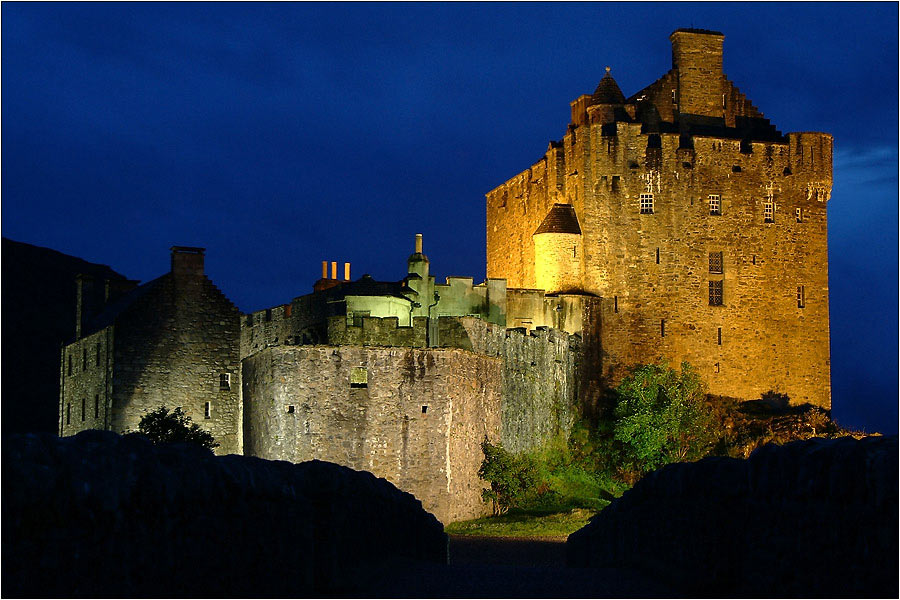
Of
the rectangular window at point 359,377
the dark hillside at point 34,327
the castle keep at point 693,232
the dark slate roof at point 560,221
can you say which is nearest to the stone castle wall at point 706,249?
the castle keep at point 693,232

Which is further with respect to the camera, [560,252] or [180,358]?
[560,252]

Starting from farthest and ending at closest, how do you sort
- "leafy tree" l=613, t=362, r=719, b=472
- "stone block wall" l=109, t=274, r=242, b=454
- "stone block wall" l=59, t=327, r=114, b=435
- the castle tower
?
the castle tower
"leafy tree" l=613, t=362, r=719, b=472
"stone block wall" l=59, t=327, r=114, b=435
"stone block wall" l=109, t=274, r=242, b=454

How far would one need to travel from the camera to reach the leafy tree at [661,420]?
141ft

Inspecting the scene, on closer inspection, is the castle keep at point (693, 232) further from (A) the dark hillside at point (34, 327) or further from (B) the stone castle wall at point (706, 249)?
(A) the dark hillside at point (34, 327)

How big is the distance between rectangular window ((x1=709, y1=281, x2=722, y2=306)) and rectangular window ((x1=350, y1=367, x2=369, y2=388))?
17.4 metres

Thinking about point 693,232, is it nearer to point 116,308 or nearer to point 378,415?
point 378,415

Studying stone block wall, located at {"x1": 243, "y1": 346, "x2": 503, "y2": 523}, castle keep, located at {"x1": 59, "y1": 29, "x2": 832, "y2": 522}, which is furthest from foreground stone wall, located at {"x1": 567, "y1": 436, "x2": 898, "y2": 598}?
castle keep, located at {"x1": 59, "y1": 29, "x2": 832, "y2": 522}

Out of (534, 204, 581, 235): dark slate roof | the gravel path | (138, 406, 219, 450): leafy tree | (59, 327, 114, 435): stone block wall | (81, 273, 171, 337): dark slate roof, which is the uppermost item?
(534, 204, 581, 235): dark slate roof

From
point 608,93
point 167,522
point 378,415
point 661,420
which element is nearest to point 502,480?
point 378,415

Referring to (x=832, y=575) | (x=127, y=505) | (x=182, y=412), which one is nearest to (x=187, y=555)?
(x=127, y=505)

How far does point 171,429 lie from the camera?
39406 millimetres

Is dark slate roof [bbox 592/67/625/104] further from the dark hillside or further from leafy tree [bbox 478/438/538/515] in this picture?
the dark hillside

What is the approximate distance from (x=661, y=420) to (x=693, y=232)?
28.0ft

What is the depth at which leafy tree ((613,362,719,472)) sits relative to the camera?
4294 centimetres
